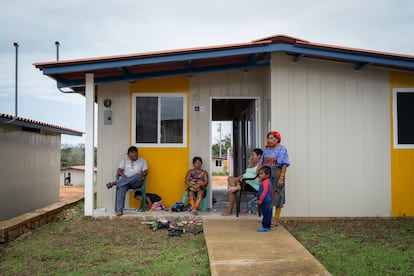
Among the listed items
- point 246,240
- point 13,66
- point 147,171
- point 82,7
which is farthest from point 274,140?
Answer: point 82,7

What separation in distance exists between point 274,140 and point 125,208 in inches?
118

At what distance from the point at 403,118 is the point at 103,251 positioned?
4.90 m

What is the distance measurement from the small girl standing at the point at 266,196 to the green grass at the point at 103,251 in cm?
87

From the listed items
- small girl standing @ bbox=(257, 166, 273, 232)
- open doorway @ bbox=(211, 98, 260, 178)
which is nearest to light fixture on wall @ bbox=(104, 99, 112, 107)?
open doorway @ bbox=(211, 98, 260, 178)

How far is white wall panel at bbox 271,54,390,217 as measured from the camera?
5945 mm

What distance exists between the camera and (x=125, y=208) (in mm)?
6727

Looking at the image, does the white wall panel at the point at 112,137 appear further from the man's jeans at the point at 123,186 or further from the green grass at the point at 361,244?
the green grass at the point at 361,244

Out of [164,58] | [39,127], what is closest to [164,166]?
[164,58]

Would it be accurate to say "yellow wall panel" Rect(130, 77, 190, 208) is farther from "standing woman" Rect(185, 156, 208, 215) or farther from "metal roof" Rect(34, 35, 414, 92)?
"metal roof" Rect(34, 35, 414, 92)

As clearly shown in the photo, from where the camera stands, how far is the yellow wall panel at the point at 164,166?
6.79 meters

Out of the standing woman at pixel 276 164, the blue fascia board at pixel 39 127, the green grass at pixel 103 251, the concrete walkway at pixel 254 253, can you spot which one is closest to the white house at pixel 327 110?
the standing woman at pixel 276 164

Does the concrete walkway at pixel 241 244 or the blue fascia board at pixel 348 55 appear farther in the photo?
the blue fascia board at pixel 348 55

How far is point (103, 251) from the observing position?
14.3 ft

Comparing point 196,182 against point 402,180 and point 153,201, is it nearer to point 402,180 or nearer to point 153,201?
point 153,201
